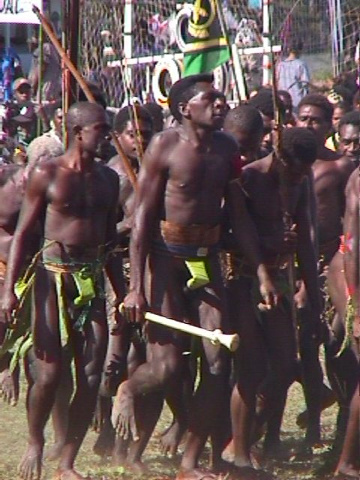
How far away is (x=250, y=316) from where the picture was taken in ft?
23.2

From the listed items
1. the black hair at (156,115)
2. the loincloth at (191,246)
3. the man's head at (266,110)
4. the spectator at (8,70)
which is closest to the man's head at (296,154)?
the loincloth at (191,246)

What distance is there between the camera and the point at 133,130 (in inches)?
303

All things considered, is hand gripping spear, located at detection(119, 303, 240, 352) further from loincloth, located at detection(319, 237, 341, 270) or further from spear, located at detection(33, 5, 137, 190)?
loincloth, located at detection(319, 237, 341, 270)

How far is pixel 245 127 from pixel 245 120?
0.04 meters

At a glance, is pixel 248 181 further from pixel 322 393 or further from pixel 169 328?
pixel 322 393

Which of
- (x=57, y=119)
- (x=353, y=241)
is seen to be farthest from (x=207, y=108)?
(x=57, y=119)

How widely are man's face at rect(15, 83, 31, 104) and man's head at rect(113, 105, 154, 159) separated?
6.17 m

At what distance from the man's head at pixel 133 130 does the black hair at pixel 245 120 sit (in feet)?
1.71

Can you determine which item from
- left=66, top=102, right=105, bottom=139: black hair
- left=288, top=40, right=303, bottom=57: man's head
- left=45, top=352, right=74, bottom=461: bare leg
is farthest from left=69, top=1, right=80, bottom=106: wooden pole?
left=288, top=40, right=303, bottom=57: man's head

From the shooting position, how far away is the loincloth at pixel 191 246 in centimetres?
679

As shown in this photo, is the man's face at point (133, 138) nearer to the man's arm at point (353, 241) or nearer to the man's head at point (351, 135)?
the man's head at point (351, 135)

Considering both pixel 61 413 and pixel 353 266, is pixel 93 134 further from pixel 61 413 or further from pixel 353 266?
pixel 61 413

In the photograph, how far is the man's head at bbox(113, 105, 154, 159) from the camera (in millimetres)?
7774

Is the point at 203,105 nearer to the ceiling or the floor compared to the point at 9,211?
nearer to the ceiling
